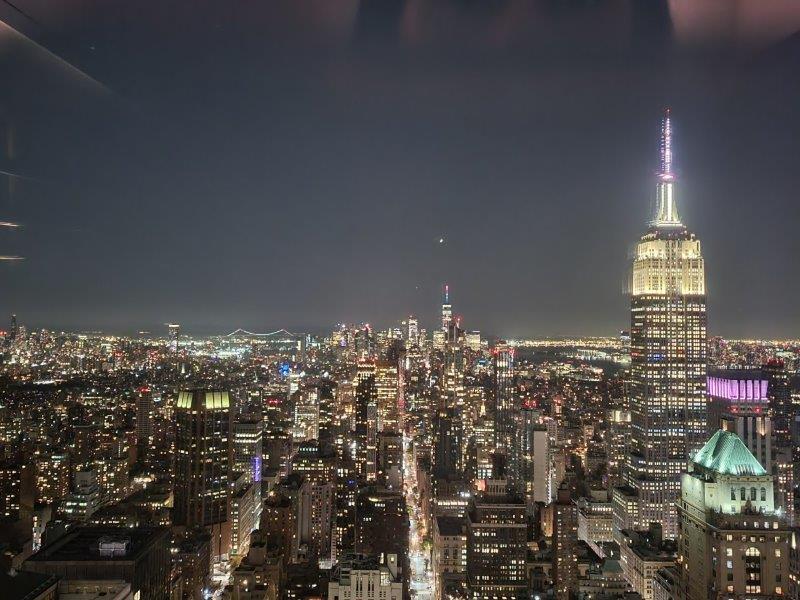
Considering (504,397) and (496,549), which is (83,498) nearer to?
(496,549)

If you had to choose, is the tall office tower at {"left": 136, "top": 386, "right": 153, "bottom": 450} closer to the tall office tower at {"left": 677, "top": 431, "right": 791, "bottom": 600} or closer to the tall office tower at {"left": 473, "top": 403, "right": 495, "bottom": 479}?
the tall office tower at {"left": 473, "top": 403, "right": 495, "bottom": 479}

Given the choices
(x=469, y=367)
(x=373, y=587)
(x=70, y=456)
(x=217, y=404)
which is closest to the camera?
(x=373, y=587)

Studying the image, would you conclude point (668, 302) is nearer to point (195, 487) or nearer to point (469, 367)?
point (469, 367)

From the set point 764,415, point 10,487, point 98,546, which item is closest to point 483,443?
point 764,415

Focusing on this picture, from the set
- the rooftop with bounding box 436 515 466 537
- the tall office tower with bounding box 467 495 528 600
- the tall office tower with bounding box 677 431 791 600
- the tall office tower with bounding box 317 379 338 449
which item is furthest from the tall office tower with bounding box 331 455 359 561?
the tall office tower with bounding box 677 431 791 600

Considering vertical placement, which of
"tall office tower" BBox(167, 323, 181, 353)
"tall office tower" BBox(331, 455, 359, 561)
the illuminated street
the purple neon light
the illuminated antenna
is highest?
the illuminated antenna

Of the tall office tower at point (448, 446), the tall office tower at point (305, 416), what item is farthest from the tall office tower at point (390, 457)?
the tall office tower at point (305, 416)

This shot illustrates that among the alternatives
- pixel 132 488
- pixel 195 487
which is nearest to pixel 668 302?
pixel 195 487

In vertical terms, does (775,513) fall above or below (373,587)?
above
